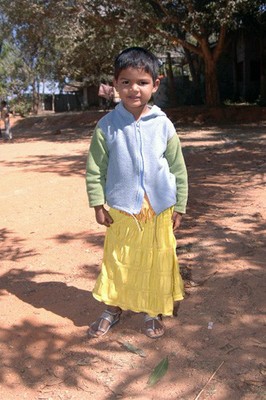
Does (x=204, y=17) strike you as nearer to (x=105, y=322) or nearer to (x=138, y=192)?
(x=138, y=192)

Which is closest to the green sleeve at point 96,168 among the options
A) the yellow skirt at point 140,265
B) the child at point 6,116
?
the yellow skirt at point 140,265

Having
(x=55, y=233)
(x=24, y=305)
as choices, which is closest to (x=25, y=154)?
(x=55, y=233)

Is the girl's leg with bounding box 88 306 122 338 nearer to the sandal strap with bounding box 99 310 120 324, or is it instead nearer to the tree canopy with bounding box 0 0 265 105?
the sandal strap with bounding box 99 310 120 324

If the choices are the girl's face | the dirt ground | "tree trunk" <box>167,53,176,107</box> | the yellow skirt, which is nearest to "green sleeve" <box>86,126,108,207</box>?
the yellow skirt

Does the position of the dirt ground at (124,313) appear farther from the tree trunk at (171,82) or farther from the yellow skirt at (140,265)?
the tree trunk at (171,82)

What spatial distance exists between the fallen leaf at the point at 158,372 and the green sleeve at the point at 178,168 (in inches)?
35.1

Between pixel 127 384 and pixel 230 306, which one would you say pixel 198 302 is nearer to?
pixel 230 306

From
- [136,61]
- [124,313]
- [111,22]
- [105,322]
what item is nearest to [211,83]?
[111,22]

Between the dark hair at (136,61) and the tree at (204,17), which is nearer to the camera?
the dark hair at (136,61)

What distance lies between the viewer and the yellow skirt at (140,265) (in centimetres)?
267

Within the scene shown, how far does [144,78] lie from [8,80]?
3827 centimetres

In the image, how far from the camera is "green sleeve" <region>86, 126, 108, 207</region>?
8.55 ft

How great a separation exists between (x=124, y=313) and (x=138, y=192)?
98cm

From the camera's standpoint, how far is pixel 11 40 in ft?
59.1
